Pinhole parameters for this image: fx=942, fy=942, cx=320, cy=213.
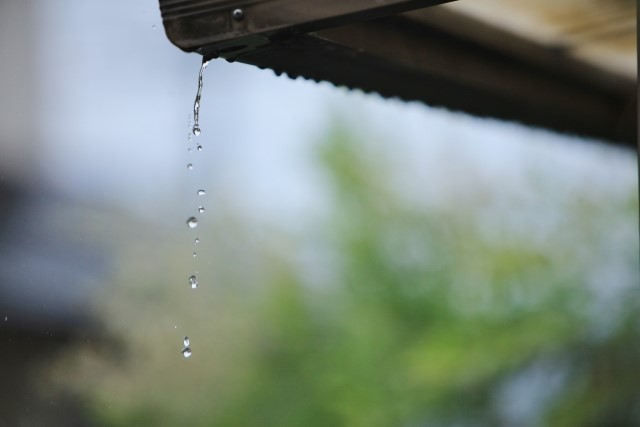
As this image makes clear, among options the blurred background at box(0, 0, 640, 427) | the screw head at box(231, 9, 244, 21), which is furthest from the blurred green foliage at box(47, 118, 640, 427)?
the screw head at box(231, 9, 244, 21)

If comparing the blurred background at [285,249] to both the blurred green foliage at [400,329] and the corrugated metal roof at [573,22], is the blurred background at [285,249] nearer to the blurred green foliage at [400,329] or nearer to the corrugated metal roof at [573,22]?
the blurred green foliage at [400,329]

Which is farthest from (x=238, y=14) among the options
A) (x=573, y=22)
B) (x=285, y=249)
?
(x=285, y=249)

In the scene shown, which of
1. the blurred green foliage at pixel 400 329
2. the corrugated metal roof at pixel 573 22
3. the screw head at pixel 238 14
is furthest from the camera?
the blurred green foliage at pixel 400 329

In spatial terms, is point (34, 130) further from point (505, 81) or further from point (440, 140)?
point (505, 81)

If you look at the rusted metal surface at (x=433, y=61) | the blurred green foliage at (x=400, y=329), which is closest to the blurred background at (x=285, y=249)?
the blurred green foliage at (x=400, y=329)

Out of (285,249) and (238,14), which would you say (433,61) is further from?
(285,249)

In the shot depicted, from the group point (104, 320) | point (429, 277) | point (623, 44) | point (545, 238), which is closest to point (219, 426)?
point (104, 320)

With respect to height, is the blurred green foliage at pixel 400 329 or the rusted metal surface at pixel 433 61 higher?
the rusted metal surface at pixel 433 61
